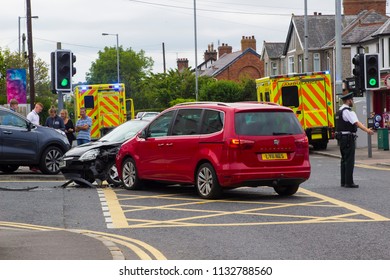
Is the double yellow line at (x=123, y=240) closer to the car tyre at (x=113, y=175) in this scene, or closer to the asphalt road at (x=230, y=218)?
the asphalt road at (x=230, y=218)

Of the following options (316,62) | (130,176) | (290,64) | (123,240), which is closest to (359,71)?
(130,176)

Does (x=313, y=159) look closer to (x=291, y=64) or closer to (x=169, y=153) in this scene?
(x=169, y=153)

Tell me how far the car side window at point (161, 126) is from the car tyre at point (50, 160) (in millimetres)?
5868

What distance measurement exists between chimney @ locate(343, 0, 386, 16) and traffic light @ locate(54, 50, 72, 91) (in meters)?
54.8

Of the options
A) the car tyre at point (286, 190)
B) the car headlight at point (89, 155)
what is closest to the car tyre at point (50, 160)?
the car headlight at point (89, 155)

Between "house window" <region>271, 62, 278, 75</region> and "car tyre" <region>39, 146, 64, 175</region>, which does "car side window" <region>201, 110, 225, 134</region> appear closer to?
"car tyre" <region>39, 146, 64, 175</region>

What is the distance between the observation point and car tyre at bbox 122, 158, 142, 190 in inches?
709

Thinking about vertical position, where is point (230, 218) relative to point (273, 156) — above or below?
below

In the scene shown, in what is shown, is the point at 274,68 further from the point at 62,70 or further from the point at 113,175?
the point at 113,175

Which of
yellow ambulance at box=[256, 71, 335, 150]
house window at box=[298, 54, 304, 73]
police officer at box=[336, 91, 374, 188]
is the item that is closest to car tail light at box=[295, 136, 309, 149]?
police officer at box=[336, 91, 374, 188]

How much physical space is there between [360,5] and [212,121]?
61513 millimetres

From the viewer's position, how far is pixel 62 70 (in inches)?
898

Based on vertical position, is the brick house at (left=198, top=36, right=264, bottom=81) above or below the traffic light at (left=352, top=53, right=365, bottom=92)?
above

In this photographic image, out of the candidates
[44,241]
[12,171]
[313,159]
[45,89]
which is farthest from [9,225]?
[45,89]
